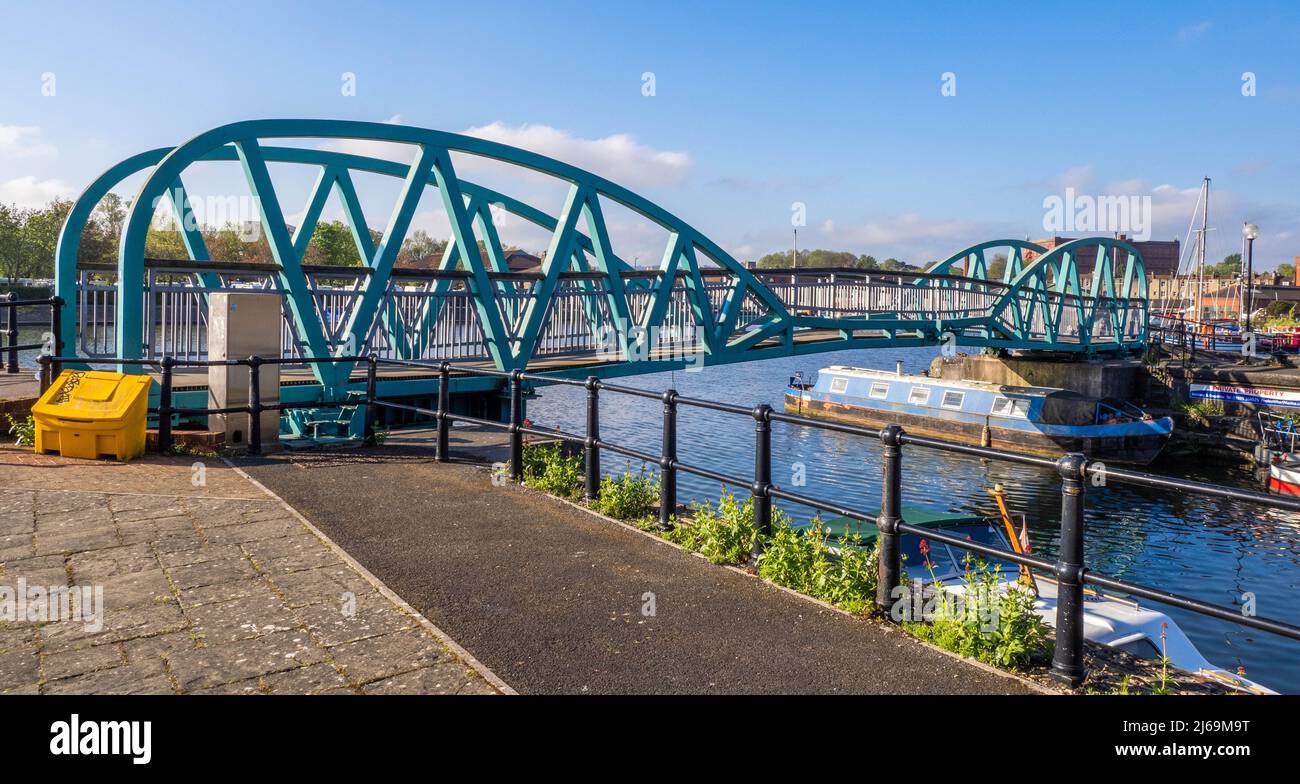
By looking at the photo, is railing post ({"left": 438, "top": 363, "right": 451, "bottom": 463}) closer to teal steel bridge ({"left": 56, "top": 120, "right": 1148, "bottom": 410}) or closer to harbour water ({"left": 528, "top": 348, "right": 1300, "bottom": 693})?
teal steel bridge ({"left": 56, "top": 120, "right": 1148, "bottom": 410})

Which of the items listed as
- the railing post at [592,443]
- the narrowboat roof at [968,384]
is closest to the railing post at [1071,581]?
the railing post at [592,443]

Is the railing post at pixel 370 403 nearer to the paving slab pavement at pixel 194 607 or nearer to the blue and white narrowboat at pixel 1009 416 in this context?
the paving slab pavement at pixel 194 607

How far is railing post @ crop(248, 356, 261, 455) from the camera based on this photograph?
938 centimetres

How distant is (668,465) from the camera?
22.0 feet

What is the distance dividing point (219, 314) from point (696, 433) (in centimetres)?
2532

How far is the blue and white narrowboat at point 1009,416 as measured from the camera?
34469mm

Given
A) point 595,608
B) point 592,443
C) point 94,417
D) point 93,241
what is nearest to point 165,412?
point 94,417

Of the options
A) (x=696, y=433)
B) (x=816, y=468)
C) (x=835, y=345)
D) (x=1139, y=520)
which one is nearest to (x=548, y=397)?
(x=696, y=433)

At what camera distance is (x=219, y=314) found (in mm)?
9594

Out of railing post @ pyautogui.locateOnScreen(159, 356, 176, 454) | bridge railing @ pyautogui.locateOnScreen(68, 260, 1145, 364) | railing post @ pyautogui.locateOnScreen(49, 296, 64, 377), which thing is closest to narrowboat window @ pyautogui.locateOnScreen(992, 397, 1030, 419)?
bridge railing @ pyautogui.locateOnScreen(68, 260, 1145, 364)

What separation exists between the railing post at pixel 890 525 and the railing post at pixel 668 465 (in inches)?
75.6

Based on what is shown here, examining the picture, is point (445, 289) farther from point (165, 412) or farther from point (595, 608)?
point (595, 608)

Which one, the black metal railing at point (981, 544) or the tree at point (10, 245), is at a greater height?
the tree at point (10, 245)

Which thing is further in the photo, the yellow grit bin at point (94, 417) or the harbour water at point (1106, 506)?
the harbour water at point (1106, 506)
